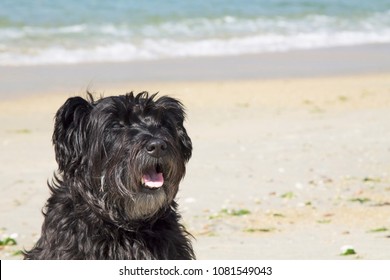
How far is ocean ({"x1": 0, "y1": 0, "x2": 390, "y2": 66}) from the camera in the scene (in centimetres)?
2231

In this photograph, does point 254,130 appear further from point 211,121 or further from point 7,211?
point 7,211

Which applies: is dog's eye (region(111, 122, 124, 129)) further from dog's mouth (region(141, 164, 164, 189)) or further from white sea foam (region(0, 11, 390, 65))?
white sea foam (region(0, 11, 390, 65))

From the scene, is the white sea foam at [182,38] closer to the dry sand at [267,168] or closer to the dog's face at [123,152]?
the dry sand at [267,168]

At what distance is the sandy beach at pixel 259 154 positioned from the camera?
845 cm

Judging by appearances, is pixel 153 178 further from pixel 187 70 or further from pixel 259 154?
pixel 187 70

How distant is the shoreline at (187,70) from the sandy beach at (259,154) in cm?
5

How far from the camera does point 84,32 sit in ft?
80.9

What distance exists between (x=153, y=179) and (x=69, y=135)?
21.6 inches

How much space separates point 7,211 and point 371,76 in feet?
36.1

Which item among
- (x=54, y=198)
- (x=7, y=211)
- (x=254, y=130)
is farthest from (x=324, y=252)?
(x=254, y=130)

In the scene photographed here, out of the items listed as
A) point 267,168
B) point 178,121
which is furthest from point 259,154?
point 178,121

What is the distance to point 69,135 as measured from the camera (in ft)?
17.7

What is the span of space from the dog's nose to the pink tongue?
0.15m

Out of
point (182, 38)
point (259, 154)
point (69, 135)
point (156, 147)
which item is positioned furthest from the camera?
point (182, 38)
